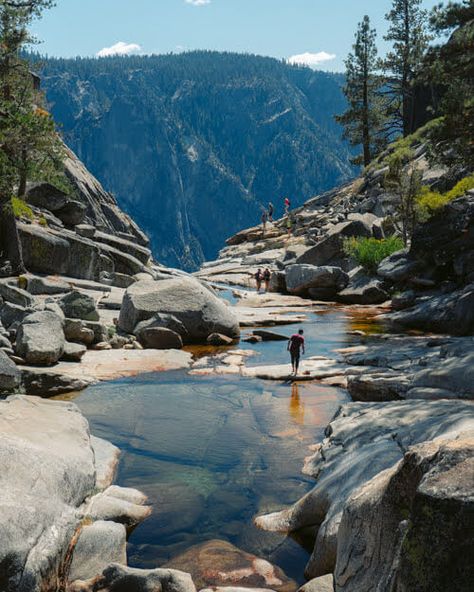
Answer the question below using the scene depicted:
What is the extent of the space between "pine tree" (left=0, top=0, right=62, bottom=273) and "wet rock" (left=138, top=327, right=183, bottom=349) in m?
7.59

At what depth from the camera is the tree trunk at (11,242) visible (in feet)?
90.7

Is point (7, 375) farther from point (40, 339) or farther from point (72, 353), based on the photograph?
point (72, 353)

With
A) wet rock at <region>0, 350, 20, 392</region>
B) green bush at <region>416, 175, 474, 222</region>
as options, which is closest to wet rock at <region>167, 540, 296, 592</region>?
wet rock at <region>0, 350, 20, 392</region>

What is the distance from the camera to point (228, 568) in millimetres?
7523

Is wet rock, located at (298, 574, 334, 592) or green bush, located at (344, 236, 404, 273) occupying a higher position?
green bush, located at (344, 236, 404, 273)

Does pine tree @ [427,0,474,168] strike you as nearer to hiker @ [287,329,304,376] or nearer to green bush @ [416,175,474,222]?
green bush @ [416,175,474,222]

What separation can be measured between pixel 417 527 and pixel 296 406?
36.8 feet

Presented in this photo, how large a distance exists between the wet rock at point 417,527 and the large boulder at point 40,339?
13430 millimetres

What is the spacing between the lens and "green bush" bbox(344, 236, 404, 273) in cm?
3528


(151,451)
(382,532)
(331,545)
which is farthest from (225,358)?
(382,532)

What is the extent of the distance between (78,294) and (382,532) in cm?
1917

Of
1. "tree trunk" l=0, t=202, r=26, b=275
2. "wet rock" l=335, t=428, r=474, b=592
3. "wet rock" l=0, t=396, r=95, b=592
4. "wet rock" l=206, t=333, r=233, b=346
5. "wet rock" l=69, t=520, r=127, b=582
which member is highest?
"tree trunk" l=0, t=202, r=26, b=275

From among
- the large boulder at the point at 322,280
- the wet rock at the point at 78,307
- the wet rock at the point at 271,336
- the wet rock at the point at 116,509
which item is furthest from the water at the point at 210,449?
the large boulder at the point at 322,280

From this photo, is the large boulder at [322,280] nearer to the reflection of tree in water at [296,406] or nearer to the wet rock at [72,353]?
the reflection of tree in water at [296,406]
